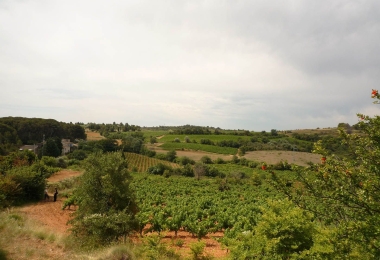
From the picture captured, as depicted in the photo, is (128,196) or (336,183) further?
(128,196)

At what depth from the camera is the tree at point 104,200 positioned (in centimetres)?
1200

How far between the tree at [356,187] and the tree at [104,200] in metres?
9.46

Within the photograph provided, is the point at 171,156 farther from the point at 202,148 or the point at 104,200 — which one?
the point at 104,200

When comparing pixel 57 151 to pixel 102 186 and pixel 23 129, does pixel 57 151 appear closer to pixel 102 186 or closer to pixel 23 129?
pixel 23 129

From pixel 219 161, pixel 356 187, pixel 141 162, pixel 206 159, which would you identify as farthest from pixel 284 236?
pixel 219 161

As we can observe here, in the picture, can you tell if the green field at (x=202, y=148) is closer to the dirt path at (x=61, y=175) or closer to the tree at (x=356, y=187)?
the dirt path at (x=61, y=175)

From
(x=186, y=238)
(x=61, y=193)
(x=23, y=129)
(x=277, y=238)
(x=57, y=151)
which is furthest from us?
(x=23, y=129)

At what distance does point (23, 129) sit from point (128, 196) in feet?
252

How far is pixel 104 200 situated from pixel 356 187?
11.8 metres

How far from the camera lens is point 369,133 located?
477 cm

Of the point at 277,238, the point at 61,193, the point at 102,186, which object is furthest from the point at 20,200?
the point at 277,238

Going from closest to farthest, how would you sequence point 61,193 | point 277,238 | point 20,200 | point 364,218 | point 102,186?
point 364,218, point 277,238, point 102,186, point 20,200, point 61,193

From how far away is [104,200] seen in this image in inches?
517

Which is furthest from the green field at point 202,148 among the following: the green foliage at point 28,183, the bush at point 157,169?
the green foliage at point 28,183
